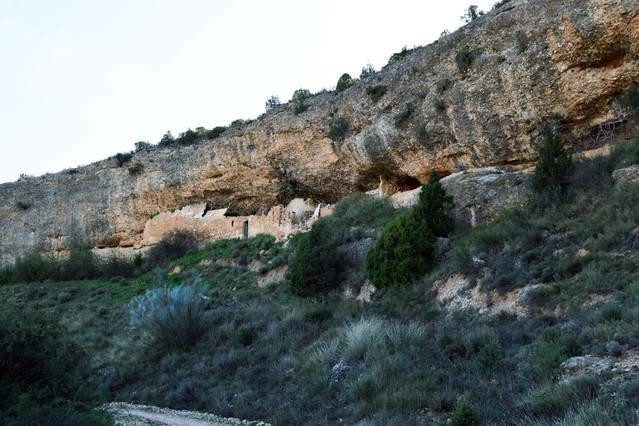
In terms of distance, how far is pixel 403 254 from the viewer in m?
13.6

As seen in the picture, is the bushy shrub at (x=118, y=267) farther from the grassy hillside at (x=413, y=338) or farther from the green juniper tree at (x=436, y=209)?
the green juniper tree at (x=436, y=209)

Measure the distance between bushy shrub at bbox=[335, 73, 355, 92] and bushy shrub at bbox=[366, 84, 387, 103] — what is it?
309 centimetres

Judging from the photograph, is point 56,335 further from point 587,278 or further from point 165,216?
point 165,216

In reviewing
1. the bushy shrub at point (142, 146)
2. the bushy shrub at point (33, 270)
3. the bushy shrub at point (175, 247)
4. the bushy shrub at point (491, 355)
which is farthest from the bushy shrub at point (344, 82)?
the bushy shrub at point (491, 355)

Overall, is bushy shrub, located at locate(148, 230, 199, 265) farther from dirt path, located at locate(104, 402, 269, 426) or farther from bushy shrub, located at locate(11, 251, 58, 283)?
dirt path, located at locate(104, 402, 269, 426)

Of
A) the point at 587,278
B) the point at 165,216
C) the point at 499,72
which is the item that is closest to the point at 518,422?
the point at 587,278

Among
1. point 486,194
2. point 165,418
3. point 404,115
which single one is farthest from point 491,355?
point 404,115

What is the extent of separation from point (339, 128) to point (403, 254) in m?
11.0

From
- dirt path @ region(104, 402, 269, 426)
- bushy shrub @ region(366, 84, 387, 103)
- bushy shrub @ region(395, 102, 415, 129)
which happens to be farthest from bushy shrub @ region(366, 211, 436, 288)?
bushy shrub @ region(366, 84, 387, 103)

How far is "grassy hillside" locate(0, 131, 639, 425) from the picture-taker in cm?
617

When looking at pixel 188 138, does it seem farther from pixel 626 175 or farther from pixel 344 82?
pixel 626 175

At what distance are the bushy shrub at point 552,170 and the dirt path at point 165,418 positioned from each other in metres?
9.35

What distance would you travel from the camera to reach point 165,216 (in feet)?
97.7

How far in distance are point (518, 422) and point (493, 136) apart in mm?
13962
